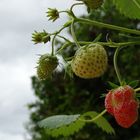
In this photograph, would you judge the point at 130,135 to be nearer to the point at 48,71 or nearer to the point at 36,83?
the point at 36,83

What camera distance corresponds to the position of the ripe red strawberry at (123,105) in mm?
1524

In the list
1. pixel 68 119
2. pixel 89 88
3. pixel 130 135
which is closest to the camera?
pixel 68 119

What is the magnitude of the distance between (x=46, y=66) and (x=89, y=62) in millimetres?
121

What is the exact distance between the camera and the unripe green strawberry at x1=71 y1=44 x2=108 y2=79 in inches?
58.8

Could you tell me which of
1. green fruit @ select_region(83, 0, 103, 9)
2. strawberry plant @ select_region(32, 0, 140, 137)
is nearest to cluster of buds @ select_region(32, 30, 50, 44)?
strawberry plant @ select_region(32, 0, 140, 137)

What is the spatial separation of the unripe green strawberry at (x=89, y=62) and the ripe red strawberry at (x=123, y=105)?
87 mm

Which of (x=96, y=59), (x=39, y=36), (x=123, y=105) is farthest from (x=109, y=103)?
(x=39, y=36)

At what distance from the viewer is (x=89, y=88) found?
687 cm

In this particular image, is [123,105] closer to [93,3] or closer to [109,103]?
[109,103]

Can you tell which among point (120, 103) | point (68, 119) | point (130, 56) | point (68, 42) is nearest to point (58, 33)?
point (68, 42)

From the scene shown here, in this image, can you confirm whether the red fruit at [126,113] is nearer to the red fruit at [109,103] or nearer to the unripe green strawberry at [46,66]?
the red fruit at [109,103]

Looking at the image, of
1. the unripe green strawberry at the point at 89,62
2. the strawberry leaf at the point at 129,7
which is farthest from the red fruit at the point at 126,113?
the strawberry leaf at the point at 129,7

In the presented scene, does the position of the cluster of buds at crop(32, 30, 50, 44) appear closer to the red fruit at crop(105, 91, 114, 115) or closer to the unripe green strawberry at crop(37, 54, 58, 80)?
the unripe green strawberry at crop(37, 54, 58, 80)

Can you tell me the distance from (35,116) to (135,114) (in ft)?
17.0
